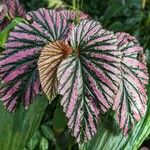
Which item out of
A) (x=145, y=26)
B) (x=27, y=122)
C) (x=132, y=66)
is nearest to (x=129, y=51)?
(x=132, y=66)

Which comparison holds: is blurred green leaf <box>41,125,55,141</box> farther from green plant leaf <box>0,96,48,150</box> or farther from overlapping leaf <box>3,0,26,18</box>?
overlapping leaf <box>3,0,26,18</box>

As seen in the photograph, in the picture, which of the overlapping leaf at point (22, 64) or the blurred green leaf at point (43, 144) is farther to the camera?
the blurred green leaf at point (43, 144)

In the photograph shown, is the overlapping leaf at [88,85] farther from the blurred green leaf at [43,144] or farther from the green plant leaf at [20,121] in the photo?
the blurred green leaf at [43,144]

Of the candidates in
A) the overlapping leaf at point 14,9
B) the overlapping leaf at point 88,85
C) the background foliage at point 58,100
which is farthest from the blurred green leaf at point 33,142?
the overlapping leaf at point 88,85

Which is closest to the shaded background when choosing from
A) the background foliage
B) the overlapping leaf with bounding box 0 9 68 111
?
the background foliage

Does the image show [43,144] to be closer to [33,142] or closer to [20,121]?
[33,142]

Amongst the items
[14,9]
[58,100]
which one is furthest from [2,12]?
[58,100]
